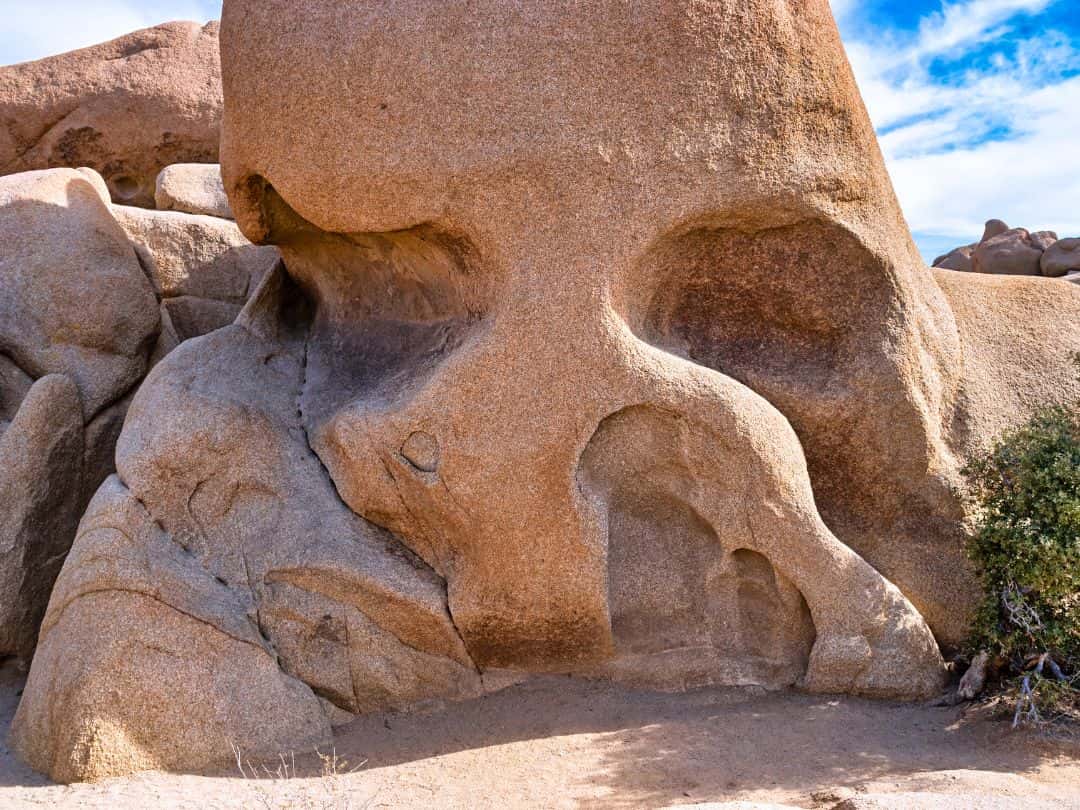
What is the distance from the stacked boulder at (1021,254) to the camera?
1756cm

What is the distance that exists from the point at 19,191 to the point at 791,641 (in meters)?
5.66

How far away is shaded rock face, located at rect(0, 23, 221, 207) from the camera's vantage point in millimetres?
8953

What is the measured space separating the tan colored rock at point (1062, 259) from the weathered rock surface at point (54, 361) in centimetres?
1586

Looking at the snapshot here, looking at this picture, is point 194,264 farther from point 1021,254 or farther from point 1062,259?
point 1021,254

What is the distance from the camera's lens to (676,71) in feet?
16.2

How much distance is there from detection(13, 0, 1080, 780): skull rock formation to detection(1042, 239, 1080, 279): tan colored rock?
13.7 m

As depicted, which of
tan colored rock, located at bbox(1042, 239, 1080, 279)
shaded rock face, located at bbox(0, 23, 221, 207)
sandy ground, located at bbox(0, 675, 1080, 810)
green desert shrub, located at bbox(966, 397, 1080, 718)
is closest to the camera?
sandy ground, located at bbox(0, 675, 1080, 810)

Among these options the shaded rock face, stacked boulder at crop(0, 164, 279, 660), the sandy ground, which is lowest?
the sandy ground

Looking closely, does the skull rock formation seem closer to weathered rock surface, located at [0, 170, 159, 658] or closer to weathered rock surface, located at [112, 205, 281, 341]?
weathered rock surface, located at [0, 170, 159, 658]

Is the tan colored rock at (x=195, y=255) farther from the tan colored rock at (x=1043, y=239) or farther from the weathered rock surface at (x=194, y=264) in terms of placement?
the tan colored rock at (x=1043, y=239)

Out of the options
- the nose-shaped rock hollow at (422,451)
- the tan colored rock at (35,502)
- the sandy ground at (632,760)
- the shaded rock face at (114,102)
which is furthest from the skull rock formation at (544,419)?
the shaded rock face at (114,102)

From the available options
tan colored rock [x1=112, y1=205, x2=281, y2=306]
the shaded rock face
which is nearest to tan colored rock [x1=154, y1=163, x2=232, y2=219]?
tan colored rock [x1=112, y1=205, x2=281, y2=306]

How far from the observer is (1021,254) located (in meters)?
18.4

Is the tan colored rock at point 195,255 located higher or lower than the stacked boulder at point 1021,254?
higher
